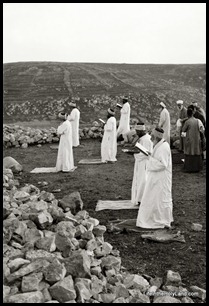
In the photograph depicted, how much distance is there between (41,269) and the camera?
4.66m

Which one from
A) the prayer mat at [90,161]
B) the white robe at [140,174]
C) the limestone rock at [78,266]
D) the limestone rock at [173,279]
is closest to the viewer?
the limestone rock at [78,266]

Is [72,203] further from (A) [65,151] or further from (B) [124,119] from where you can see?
(B) [124,119]

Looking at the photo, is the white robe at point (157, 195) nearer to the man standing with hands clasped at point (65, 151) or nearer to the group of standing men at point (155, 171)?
the group of standing men at point (155, 171)

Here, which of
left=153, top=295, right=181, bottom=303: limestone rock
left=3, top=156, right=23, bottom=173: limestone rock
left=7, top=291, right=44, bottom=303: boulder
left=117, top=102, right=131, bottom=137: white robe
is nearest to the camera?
left=7, top=291, right=44, bottom=303: boulder

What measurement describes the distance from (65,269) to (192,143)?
7902 mm

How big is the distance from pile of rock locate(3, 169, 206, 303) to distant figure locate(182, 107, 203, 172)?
5896mm

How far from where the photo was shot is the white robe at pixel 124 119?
17.3 m

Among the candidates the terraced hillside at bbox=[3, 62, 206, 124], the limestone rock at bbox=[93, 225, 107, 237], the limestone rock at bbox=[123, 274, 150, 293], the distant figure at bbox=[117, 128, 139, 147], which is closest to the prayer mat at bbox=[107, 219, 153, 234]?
the limestone rock at bbox=[93, 225, 107, 237]

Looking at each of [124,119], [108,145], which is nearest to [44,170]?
[108,145]

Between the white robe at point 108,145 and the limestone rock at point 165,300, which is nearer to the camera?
→ the limestone rock at point 165,300

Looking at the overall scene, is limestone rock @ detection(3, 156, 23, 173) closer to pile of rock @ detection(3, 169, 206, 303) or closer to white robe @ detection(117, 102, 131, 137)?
pile of rock @ detection(3, 169, 206, 303)

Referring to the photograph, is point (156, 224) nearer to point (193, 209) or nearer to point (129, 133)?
point (193, 209)

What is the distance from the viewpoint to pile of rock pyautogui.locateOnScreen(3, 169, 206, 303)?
4418mm

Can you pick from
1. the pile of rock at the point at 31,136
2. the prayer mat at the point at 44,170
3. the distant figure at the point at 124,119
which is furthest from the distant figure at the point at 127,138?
the prayer mat at the point at 44,170
